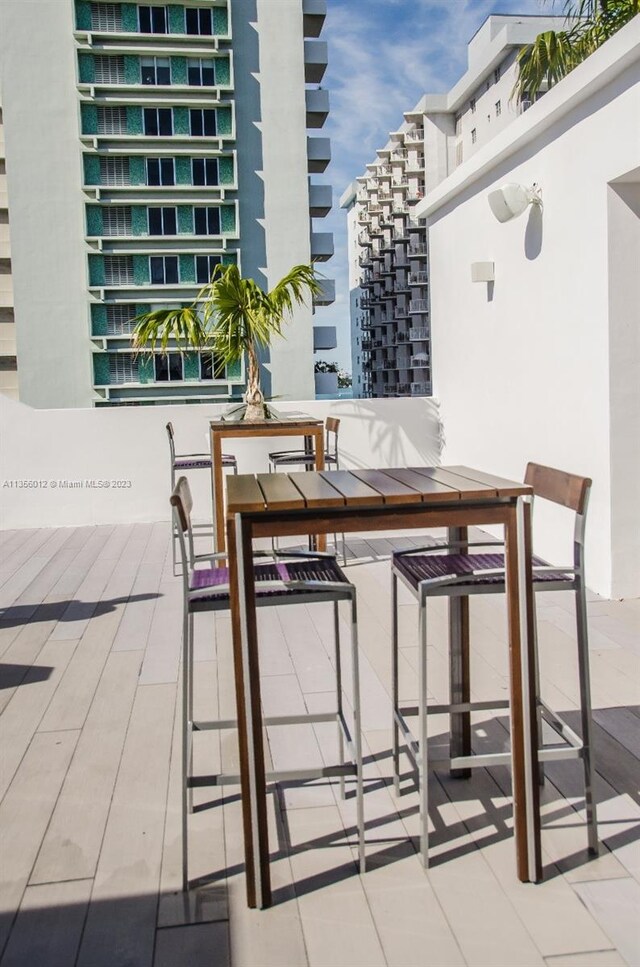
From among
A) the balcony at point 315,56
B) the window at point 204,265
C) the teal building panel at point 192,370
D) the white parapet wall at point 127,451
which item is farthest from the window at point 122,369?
the white parapet wall at point 127,451

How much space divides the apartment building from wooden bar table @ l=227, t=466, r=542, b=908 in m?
36.2

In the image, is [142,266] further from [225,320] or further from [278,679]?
[278,679]

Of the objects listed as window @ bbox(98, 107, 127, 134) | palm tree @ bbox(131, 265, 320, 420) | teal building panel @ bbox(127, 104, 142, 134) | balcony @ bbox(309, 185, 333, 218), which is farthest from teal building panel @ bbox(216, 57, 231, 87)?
palm tree @ bbox(131, 265, 320, 420)

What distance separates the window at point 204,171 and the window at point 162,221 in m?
1.43

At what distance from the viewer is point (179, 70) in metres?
29.9

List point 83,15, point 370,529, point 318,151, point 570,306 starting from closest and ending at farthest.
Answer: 1. point 370,529
2. point 570,306
3. point 83,15
4. point 318,151

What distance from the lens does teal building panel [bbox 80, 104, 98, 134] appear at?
29.5 metres

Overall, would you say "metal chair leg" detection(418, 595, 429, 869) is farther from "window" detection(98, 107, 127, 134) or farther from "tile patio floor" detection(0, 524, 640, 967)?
"window" detection(98, 107, 127, 134)

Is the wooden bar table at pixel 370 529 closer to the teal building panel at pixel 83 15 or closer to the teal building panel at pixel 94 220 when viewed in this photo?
the teal building panel at pixel 94 220

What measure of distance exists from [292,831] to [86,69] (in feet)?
106

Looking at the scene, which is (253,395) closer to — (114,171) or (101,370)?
(101,370)

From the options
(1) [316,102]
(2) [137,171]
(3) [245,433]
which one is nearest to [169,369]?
(2) [137,171]

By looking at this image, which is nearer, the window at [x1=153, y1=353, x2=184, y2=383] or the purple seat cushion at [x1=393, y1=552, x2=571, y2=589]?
the purple seat cushion at [x1=393, y1=552, x2=571, y2=589]

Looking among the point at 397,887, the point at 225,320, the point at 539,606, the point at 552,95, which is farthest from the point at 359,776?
the point at 225,320
